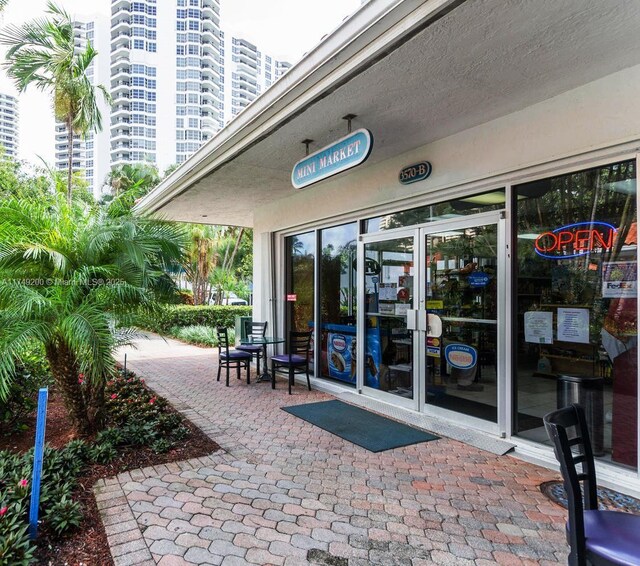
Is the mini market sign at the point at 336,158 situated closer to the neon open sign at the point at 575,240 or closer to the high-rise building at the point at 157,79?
the neon open sign at the point at 575,240

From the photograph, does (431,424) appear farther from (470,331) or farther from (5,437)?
(5,437)

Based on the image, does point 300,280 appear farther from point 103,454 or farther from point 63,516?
point 63,516

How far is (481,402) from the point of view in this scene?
4.34m

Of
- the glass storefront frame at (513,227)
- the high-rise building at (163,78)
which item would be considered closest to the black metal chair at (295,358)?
the glass storefront frame at (513,227)

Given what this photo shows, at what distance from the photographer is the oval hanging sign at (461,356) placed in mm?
4361

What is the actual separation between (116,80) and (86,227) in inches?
3283

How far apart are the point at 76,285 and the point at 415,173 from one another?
358 centimetres

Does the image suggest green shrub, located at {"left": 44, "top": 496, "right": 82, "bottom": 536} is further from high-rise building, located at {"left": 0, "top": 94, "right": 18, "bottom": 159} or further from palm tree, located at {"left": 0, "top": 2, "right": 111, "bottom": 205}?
high-rise building, located at {"left": 0, "top": 94, "right": 18, "bottom": 159}

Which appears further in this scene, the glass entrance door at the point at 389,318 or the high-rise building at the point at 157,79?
the high-rise building at the point at 157,79

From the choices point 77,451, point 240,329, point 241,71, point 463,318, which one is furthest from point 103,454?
point 241,71

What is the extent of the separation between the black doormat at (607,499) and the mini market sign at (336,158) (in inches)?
115

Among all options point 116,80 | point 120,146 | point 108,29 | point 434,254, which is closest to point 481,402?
point 434,254

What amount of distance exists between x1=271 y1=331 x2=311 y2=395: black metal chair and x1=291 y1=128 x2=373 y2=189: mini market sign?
8.83 ft

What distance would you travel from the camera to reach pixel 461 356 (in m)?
4.46
